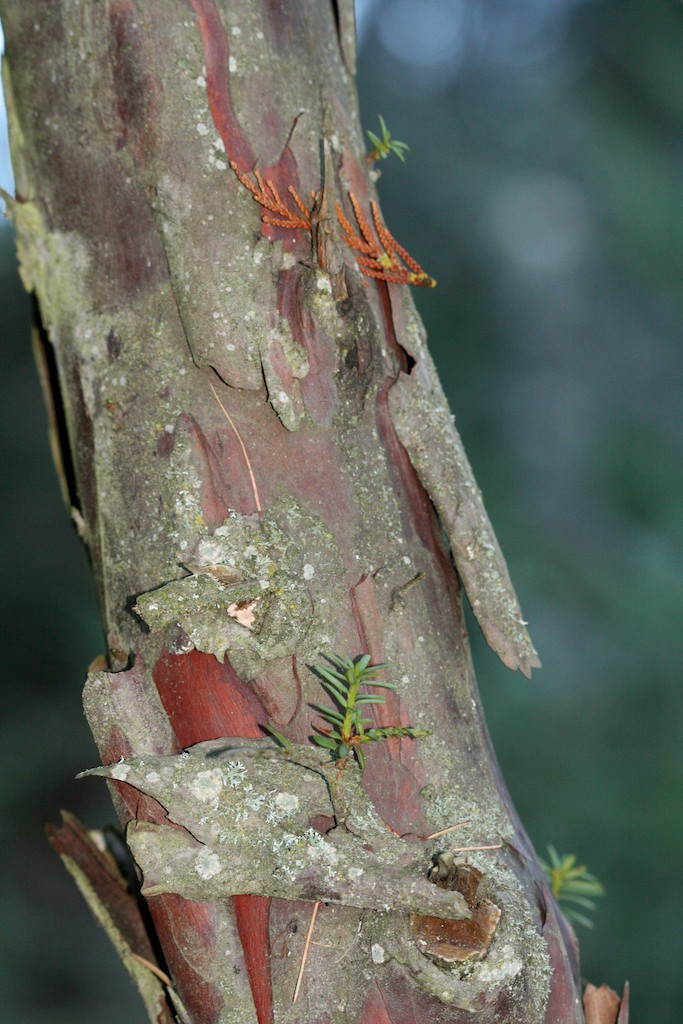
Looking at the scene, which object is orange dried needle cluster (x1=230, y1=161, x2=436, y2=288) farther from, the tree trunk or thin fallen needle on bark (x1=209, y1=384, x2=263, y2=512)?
thin fallen needle on bark (x1=209, y1=384, x2=263, y2=512)

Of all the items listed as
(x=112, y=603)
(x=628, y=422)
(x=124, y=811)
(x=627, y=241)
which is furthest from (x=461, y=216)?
(x=124, y=811)

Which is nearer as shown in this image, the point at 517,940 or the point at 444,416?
the point at 517,940

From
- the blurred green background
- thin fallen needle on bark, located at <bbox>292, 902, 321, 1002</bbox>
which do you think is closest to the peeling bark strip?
thin fallen needle on bark, located at <bbox>292, 902, 321, 1002</bbox>

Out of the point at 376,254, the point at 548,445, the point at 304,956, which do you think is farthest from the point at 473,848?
the point at 548,445

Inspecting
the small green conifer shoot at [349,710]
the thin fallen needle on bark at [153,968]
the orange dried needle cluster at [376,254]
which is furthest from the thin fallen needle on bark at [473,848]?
the orange dried needle cluster at [376,254]

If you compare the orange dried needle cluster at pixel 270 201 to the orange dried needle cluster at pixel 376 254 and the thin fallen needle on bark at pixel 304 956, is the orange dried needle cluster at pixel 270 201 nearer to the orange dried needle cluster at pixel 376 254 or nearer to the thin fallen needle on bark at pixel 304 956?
the orange dried needle cluster at pixel 376 254

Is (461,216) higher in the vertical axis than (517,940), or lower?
higher

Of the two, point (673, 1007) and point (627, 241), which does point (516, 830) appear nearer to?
point (673, 1007)
